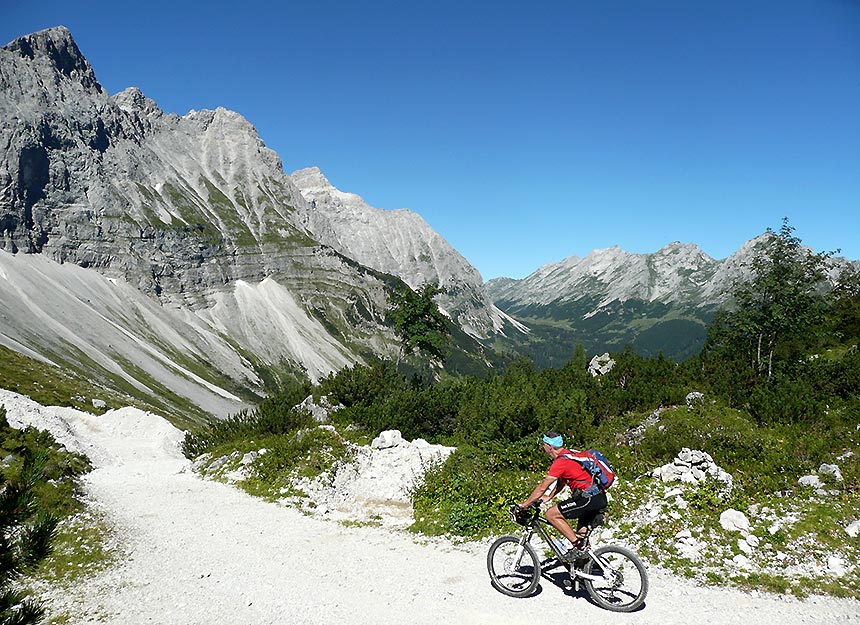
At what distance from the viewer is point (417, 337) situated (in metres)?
43.4

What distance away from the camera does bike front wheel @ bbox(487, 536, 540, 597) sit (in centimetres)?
984

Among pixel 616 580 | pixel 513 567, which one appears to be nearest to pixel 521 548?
pixel 513 567

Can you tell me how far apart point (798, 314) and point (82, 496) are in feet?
133

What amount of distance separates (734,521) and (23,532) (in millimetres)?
14059

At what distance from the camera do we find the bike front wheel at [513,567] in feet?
32.3

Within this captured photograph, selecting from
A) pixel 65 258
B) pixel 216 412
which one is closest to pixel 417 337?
pixel 216 412

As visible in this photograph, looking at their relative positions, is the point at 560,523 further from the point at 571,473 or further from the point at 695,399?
the point at 695,399

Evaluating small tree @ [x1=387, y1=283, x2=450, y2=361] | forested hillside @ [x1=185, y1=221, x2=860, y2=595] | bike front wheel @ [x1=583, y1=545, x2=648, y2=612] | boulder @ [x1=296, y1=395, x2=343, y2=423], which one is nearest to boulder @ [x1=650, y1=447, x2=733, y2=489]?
forested hillside @ [x1=185, y1=221, x2=860, y2=595]

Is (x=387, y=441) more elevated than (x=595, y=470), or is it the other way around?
(x=595, y=470)

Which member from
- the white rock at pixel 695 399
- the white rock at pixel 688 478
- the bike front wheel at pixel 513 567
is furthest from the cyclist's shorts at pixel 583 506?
the white rock at pixel 695 399

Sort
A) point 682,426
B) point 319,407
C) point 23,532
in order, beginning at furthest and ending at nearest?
point 319,407 → point 682,426 → point 23,532

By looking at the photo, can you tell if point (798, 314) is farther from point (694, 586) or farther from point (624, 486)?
point (694, 586)

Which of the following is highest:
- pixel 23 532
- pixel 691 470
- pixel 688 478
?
pixel 691 470

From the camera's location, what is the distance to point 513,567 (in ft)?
33.6
